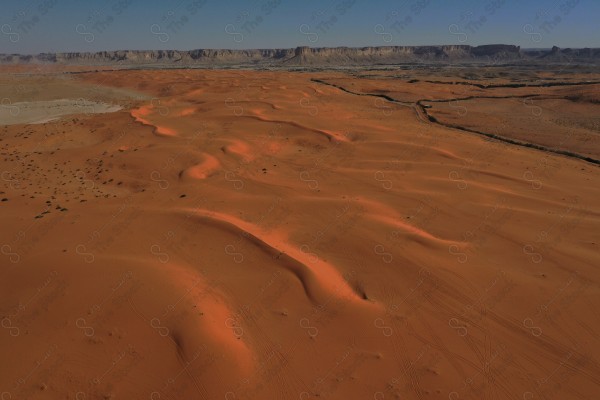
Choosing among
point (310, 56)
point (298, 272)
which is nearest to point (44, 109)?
point (298, 272)

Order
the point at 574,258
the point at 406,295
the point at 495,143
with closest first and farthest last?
1. the point at 406,295
2. the point at 574,258
3. the point at 495,143

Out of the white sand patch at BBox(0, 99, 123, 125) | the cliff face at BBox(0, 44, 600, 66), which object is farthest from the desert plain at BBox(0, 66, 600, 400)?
the cliff face at BBox(0, 44, 600, 66)

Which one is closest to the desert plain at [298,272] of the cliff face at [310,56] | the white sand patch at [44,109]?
the white sand patch at [44,109]

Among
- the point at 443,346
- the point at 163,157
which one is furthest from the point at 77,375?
the point at 163,157

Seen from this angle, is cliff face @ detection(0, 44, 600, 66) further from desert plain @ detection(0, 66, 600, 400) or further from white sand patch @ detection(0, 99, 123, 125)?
desert plain @ detection(0, 66, 600, 400)

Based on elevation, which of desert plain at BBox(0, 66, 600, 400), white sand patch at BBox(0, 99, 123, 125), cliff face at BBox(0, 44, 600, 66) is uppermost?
cliff face at BBox(0, 44, 600, 66)

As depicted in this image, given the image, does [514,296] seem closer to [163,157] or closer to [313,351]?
[313,351]
